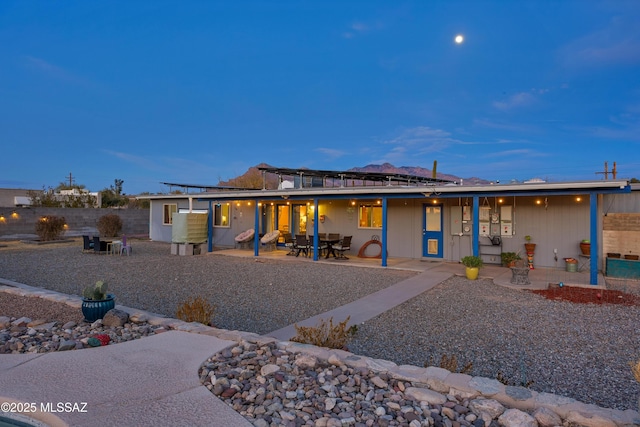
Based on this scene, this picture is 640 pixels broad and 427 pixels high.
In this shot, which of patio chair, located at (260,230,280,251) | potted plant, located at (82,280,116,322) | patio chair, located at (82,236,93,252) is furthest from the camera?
patio chair, located at (260,230,280,251)

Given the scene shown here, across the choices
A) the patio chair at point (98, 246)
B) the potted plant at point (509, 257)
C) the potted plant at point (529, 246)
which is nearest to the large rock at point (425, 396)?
the potted plant at point (509, 257)

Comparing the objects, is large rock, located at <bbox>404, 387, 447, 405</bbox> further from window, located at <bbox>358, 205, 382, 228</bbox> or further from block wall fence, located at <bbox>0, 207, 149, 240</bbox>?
block wall fence, located at <bbox>0, 207, 149, 240</bbox>

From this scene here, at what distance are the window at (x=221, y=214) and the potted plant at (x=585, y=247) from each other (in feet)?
45.8

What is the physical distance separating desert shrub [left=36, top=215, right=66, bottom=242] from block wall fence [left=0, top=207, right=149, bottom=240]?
2.92 meters

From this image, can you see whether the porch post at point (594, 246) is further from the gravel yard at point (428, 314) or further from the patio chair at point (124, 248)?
the patio chair at point (124, 248)

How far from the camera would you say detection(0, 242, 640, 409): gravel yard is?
4.17 meters

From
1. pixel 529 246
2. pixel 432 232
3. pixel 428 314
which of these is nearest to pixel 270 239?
pixel 432 232

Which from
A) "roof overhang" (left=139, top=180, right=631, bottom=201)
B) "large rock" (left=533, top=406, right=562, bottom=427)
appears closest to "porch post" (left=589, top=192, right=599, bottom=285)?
"roof overhang" (left=139, top=180, right=631, bottom=201)

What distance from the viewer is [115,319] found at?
501 centimetres

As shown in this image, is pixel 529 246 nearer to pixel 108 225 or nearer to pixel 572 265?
pixel 572 265

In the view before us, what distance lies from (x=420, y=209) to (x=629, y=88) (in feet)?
47.6

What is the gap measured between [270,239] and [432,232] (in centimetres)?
652

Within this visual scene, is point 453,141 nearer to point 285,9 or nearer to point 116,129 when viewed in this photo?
point 285,9

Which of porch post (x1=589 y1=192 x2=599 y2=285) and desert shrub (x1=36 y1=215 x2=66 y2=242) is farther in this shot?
desert shrub (x1=36 y1=215 x2=66 y2=242)
